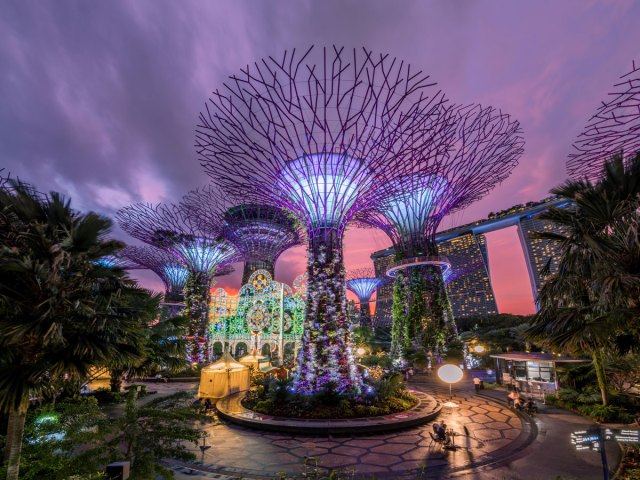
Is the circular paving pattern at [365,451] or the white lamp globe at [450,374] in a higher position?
the white lamp globe at [450,374]

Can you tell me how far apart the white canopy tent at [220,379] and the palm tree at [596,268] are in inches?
549

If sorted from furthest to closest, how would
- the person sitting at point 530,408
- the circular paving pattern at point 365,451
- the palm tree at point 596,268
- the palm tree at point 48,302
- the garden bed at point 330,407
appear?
the person sitting at point 530,408 → the garden bed at point 330,407 → the circular paving pattern at point 365,451 → the palm tree at point 596,268 → the palm tree at point 48,302

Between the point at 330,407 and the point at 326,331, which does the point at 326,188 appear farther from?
the point at 330,407

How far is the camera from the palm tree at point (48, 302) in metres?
4.50

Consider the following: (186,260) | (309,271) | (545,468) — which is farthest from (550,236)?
(186,260)

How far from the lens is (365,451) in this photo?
8867 mm

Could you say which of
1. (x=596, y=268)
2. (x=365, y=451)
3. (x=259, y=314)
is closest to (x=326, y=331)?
(x=365, y=451)

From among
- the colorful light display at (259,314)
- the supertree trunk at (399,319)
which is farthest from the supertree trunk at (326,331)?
the supertree trunk at (399,319)

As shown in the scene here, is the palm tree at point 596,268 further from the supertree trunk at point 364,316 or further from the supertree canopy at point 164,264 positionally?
the supertree trunk at point 364,316

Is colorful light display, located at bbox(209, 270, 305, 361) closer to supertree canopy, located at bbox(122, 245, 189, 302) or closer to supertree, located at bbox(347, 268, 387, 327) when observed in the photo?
supertree canopy, located at bbox(122, 245, 189, 302)

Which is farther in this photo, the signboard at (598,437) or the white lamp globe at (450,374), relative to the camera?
the white lamp globe at (450,374)

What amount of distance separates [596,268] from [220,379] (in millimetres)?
15702

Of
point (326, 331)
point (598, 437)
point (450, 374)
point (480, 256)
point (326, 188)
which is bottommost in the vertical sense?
point (598, 437)

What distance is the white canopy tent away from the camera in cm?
1645
